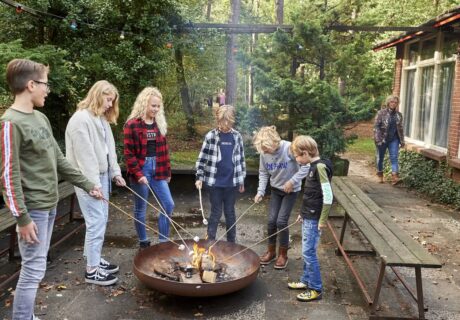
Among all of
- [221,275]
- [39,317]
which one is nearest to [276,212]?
[221,275]

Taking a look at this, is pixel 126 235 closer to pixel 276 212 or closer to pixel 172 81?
pixel 276 212

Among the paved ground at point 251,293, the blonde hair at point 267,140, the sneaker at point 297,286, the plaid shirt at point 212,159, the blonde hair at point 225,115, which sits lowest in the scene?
the paved ground at point 251,293

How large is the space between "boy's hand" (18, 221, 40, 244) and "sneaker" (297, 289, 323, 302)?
237 centimetres

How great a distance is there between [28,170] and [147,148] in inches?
77.2

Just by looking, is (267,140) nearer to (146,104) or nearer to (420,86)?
(146,104)

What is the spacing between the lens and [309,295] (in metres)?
4.16

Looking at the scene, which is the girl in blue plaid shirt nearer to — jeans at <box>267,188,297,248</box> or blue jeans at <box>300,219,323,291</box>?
jeans at <box>267,188,297,248</box>

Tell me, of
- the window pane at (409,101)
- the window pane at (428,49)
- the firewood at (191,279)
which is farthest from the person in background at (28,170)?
the window pane at (409,101)

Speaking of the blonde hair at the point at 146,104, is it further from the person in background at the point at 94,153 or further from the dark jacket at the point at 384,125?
the dark jacket at the point at 384,125

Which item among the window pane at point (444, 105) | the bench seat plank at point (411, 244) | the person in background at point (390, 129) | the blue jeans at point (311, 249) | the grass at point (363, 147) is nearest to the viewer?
the bench seat plank at point (411, 244)

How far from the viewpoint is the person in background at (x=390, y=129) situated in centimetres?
929

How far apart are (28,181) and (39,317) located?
4.51 feet

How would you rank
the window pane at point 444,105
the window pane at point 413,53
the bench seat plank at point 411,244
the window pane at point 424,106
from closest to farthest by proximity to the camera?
the bench seat plank at point 411,244 → the window pane at point 444,105 → the window pane at point 424,106 → the window pane at point 413,53

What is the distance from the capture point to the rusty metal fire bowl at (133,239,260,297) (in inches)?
149
